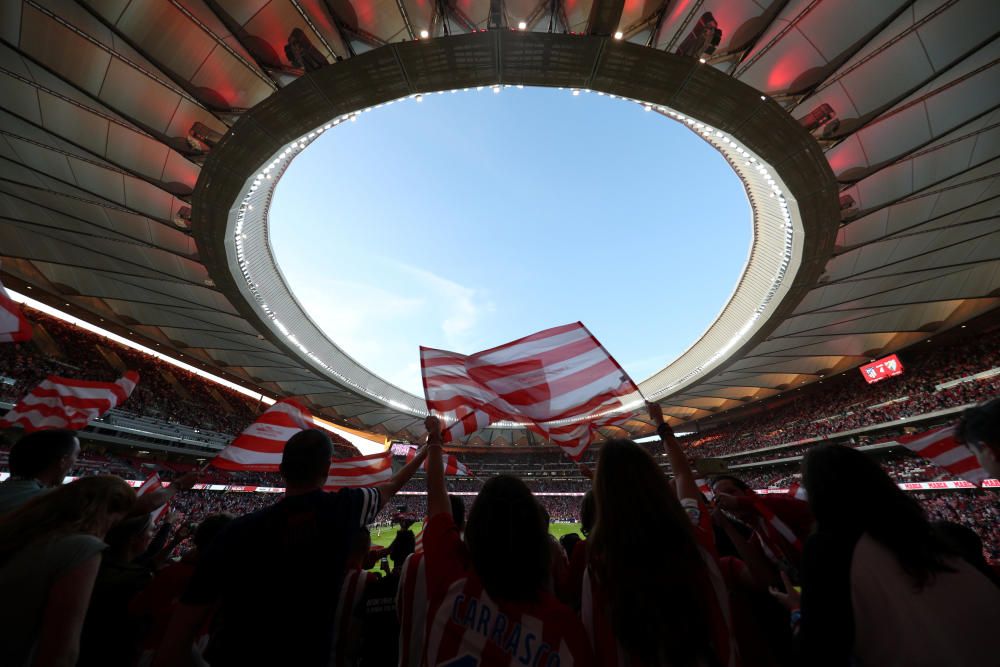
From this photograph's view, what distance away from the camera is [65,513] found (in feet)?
6.42

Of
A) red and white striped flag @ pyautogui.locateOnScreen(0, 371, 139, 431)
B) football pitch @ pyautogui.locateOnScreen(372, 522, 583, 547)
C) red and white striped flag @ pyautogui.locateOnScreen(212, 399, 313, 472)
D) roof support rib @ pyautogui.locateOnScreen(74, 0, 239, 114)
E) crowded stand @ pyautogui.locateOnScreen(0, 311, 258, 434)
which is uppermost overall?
roof support rib @ pyautogui.locateOnScreen(74, 0, 239, 114)

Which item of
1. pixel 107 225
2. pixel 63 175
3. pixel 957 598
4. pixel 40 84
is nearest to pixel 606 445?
pixel 957 598

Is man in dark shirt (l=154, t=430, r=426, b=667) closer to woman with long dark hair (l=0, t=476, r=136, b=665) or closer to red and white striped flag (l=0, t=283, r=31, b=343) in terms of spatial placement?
woman with long dark hair (l=0, t=476, r=136, b=665)

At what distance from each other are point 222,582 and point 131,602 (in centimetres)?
139

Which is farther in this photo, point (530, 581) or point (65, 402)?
point (65, 402)

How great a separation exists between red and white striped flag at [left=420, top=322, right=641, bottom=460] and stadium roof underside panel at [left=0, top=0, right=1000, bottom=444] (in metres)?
7.59

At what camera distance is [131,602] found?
2631 millimetres

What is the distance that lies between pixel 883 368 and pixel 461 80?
34217 mm

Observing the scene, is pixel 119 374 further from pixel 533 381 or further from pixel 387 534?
pixel 533 381

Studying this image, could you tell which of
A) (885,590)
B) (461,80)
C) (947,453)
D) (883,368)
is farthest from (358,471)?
(883,368)

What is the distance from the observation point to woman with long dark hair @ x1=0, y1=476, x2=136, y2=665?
1685 millimetres

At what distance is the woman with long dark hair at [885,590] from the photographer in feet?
4.72

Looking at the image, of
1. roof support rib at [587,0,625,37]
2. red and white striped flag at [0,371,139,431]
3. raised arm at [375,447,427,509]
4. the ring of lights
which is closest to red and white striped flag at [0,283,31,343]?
red and white striped flag at [0,371,139,431]

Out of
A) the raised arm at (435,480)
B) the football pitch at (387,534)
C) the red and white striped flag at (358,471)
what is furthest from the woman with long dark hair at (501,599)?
the football pitch at (387,534)
